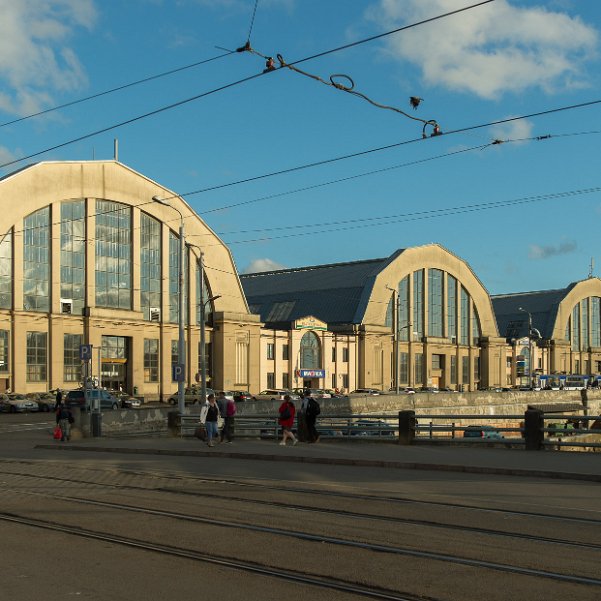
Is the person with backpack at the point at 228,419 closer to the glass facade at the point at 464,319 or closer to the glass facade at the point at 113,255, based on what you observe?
the glass facade at the point at 113,255

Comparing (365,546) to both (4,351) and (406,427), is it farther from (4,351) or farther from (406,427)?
(4,351)

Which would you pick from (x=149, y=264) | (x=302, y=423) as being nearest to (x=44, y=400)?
(x=149, y=264)

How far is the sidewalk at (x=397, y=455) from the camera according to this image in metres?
19.0

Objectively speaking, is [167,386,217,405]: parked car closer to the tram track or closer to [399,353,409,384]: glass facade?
[399,353,409,384]: glass facade

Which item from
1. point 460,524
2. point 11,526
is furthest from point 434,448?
point 11,526

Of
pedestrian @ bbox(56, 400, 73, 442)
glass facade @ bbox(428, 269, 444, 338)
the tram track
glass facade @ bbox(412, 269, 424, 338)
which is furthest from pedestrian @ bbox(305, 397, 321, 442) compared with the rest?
glass facade @ bbox(428, 269, 444, 338)

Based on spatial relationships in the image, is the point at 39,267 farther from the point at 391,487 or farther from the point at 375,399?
the point at 391,487

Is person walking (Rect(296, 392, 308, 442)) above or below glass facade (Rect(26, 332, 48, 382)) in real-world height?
below

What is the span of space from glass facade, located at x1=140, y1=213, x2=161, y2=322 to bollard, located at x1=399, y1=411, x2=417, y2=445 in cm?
5103

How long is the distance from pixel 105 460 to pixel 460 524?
46.1ft

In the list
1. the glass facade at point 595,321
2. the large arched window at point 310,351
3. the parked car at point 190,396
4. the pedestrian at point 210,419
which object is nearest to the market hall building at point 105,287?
the parked car at point 190,396

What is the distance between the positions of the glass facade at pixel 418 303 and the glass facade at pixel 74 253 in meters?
42.1

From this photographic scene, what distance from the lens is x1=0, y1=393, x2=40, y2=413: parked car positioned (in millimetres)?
59750

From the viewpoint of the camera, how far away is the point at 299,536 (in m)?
11.1
